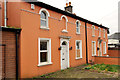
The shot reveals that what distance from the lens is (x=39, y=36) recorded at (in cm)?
877

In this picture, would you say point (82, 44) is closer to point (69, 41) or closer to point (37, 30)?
point (69, 41)

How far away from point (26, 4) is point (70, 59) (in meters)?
6.70

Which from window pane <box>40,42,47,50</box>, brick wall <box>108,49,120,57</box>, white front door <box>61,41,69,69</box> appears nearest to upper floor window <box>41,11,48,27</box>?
window pane <box>40,42,47,50</box>

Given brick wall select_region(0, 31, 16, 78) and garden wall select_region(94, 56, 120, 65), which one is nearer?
brick wall select_region(0, 31, 16, 78)

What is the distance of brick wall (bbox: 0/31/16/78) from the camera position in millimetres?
7000

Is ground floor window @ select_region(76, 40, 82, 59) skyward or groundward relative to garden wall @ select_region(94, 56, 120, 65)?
skyward

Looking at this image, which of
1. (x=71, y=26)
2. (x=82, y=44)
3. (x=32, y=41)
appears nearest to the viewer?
(x=32, y=41)

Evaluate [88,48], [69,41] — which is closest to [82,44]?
[88,48]

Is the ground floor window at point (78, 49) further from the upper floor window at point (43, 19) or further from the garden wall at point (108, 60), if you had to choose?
the upper floor window at point (43, 19)

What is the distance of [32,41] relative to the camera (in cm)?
825

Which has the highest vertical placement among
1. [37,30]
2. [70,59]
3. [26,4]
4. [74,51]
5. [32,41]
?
[26,4]

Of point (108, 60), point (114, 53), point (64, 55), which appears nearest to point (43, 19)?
point (64, 55)

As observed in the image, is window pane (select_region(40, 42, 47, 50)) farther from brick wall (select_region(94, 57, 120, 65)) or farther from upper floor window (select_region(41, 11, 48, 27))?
brick wall (select_region(94, 57, 120, 65))

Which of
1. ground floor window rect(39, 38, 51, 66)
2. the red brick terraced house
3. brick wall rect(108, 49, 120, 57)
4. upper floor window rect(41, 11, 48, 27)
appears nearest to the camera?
the red brick terraced house
